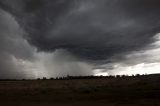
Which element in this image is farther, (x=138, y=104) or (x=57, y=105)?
(x=57, y=105)

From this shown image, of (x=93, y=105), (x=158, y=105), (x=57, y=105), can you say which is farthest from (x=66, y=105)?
(x=158, y=105)

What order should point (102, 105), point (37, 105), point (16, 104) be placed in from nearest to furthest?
1. point (102, 105)
2. point (37, 105)
3. point (16, 104)

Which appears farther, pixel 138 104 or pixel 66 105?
pixel 66 105

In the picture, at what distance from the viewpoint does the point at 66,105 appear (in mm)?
29672

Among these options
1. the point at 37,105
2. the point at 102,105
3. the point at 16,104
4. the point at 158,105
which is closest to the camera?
the point at 158,105

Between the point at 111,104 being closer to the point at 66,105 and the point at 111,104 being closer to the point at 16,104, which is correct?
the point at 66,105

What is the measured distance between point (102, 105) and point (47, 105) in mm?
6921

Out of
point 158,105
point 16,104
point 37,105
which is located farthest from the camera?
point 16,104

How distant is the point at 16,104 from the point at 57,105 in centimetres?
613

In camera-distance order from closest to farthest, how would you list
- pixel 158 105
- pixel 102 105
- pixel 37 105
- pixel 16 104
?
1. pixel 158 105
2. pixel 102 105
3. pixel 37 105
4. pixel 16 104

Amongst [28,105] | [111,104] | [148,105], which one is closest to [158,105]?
[148,105]

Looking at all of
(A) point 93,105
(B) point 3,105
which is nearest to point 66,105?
(A) point 93,105

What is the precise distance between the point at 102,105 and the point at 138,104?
4.12 metres

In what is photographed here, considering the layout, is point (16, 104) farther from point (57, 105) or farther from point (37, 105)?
point (57, 105)
